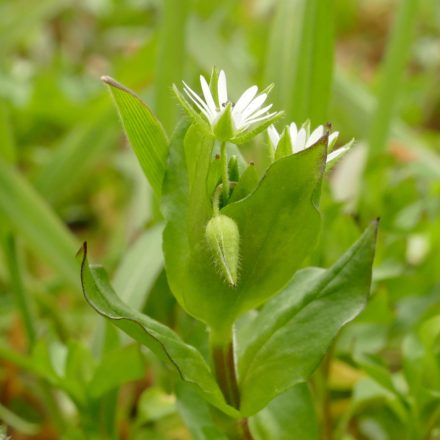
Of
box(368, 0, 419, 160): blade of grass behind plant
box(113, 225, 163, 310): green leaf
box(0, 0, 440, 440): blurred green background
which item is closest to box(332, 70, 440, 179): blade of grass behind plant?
box(0, 0, 440, 440): blurred green background

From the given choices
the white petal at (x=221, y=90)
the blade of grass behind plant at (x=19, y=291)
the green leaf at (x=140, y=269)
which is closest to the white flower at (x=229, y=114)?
the white petal at (x=221, y=90)

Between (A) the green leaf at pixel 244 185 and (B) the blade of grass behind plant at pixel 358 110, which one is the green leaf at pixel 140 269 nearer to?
(A) the green leaf at pixel 244 185

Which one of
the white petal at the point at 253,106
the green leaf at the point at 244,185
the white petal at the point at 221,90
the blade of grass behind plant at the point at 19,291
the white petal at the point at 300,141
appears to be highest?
the white petal at the point at 221,90

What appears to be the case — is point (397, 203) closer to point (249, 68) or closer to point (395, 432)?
point (395, 432)

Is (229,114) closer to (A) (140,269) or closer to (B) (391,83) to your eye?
(A) (140,269)

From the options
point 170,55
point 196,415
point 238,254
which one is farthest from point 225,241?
point 170,55

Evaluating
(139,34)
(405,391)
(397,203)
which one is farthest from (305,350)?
(139,34)
